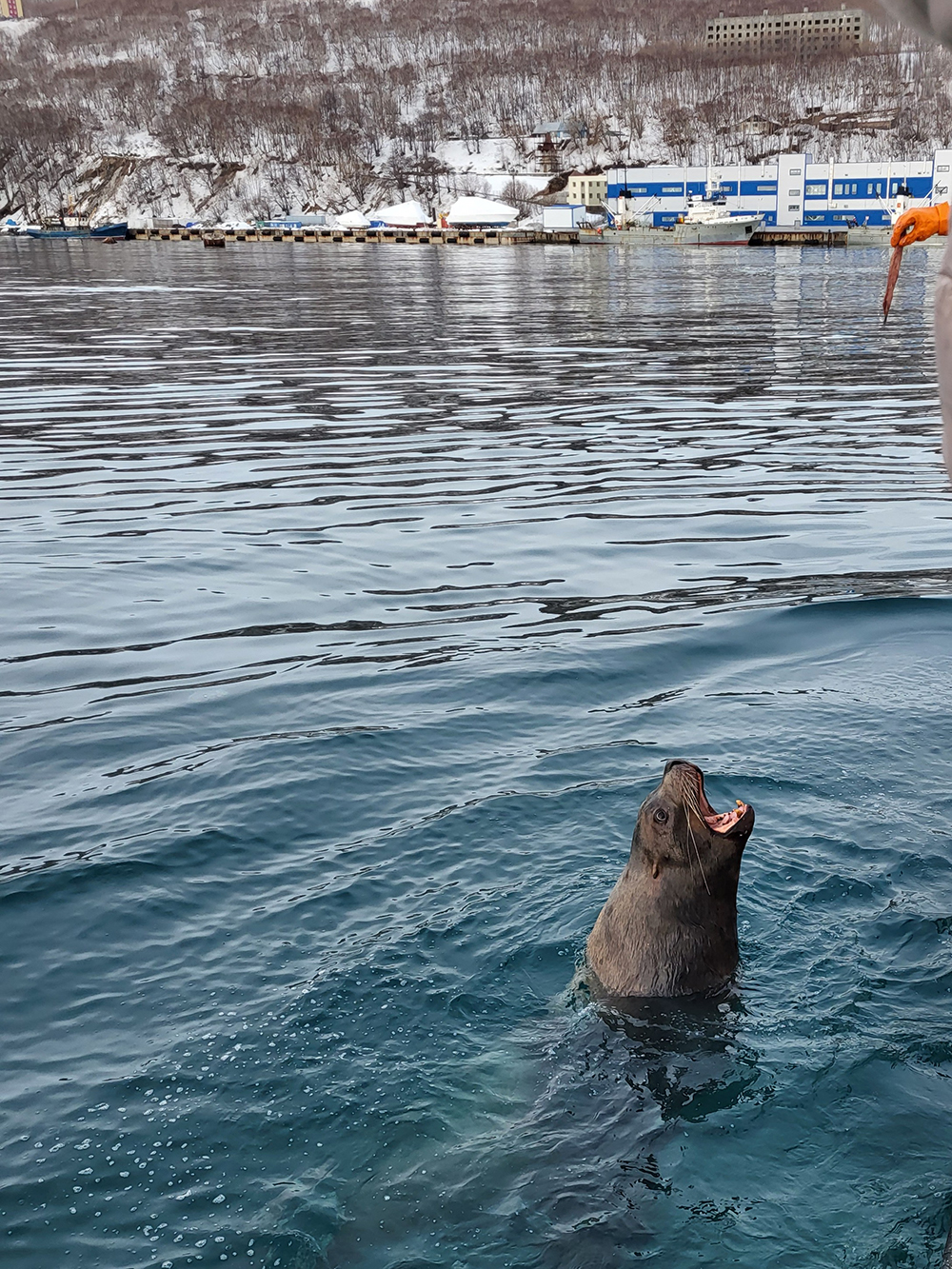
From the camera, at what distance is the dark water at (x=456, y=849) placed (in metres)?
4.18

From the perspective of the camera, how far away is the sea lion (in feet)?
15.7

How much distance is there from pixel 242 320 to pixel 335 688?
29181 mm

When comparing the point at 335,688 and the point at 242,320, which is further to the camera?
the point at 242,320

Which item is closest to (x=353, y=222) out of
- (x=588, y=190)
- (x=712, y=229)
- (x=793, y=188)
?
(x=588, y=190)

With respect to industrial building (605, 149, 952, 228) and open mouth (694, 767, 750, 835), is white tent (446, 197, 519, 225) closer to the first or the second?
industrial building (605, 149, 952, 228)

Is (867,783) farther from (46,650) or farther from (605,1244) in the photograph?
(46,650)

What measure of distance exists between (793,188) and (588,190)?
2669cm

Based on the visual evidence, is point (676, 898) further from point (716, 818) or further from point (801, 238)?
point (801, 238)

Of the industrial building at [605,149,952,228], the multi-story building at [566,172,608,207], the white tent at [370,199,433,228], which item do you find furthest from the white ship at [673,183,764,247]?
the white tent at [370,199,433,228]

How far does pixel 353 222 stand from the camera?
124500mm

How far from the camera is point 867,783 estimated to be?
724 cm

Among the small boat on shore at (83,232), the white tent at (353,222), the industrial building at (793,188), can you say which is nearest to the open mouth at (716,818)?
the industrial building at (793,188)

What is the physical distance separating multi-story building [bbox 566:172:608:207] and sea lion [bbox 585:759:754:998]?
129 meters

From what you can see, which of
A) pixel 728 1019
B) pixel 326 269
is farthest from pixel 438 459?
pixel 326 269
